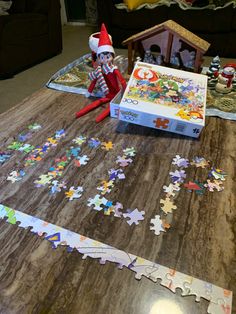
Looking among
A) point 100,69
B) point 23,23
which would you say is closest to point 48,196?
point 100,69

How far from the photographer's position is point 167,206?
2.14 feet

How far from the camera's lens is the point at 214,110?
40.9 inches

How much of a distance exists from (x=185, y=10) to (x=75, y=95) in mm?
1883

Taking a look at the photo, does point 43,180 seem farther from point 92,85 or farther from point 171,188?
point 92,85

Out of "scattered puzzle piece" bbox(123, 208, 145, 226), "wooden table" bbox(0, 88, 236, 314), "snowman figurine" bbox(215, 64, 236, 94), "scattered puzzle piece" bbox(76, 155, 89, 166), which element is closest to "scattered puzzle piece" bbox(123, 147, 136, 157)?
"wooden table" bbox(0, 88, 236, 314)

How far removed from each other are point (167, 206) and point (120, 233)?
142mm

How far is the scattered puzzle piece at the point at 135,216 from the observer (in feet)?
2.03

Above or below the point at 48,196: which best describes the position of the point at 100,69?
above

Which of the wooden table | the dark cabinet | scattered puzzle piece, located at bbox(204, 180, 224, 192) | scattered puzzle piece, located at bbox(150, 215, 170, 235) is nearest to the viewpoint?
the wooden table

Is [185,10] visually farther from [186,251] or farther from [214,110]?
[186,251]

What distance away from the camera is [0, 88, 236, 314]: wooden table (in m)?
0.49

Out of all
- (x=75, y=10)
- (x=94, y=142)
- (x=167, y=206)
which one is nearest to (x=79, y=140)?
(x=94, y=142)

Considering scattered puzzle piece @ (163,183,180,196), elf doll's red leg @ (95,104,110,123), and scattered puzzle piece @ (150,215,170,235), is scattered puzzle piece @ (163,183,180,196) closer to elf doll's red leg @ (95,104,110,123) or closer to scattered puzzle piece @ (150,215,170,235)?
scattered puzzle piece @ (150,215,170,235)

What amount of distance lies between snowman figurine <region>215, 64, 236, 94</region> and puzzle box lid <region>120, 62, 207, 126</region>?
0.18 meters
